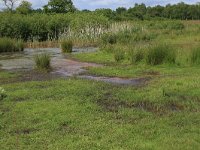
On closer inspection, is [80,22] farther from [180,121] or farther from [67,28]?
[180,121]

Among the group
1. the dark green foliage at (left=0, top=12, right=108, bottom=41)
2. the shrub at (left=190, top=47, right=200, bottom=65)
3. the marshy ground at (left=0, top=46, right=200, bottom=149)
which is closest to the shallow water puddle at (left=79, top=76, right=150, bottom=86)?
the marshy ground at (left=0, top=46, right=200, bottom=149)

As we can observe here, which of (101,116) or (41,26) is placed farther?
(41,26)

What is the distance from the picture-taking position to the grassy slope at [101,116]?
7895mm

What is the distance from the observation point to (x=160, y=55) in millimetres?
18719

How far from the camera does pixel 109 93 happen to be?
12539mm

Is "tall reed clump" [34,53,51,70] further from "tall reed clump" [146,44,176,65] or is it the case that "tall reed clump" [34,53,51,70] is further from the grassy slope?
the grassy slope

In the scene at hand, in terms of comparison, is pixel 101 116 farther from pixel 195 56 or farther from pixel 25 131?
pixel 195 56

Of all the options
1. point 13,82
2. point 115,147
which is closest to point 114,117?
A: point 115,147

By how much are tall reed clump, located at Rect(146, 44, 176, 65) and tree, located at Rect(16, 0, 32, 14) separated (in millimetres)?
45575

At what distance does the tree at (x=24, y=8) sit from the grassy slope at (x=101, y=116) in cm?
4996

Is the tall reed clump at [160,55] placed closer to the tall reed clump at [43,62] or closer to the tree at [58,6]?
the tall reed clump at [43,62]

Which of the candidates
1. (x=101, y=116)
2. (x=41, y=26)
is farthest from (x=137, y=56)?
(x=41, y=26)

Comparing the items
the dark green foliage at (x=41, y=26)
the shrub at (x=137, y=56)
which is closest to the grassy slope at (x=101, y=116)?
the shrub at (x=137, y=56)

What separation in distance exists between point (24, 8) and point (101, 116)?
187 ft
